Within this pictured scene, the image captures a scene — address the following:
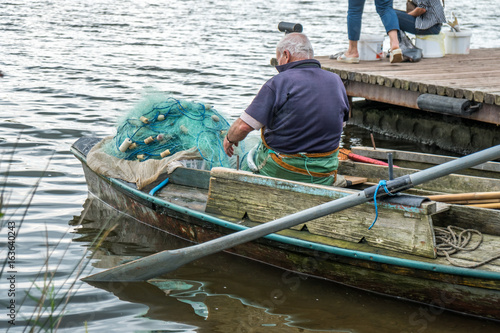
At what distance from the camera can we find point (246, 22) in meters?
23.4

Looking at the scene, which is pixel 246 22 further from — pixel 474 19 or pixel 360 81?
pixel 360 81

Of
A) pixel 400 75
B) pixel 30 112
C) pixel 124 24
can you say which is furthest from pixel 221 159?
pixel 124 24

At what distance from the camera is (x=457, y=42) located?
1112cm

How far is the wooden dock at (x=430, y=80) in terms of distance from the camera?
837 cm

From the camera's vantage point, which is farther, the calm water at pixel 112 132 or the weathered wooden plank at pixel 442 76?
the weathered wooden plank at pixel 442 76

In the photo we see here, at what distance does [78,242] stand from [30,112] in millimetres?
5223

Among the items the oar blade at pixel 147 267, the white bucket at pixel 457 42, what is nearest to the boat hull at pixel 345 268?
the oar blade at pixel 147 267

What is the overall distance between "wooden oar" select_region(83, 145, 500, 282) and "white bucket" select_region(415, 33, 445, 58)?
6462 millimetres

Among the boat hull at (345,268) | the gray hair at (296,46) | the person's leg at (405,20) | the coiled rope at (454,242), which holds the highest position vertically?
the gray hair at (296,46)

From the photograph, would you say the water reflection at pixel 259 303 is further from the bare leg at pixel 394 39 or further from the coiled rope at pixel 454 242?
the bare leg at pixel 394 39

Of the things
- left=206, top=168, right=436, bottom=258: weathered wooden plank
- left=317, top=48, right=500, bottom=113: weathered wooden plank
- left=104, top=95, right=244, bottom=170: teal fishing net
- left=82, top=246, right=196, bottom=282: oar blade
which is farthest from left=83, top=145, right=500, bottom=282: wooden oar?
left=317, top=48, right=500, bottom=113: weathered wooden plank

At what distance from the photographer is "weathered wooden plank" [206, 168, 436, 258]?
4863 mm

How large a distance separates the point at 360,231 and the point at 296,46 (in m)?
1.47

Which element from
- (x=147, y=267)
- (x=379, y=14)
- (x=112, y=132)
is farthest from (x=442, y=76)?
(x=147, y=267)
